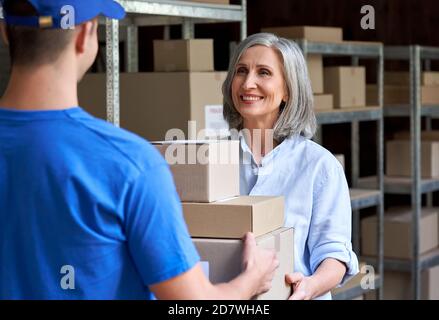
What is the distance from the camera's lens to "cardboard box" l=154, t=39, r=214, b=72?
3.58 m

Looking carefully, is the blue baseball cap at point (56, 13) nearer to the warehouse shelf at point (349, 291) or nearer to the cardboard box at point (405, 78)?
the warehouse shelf at point (349, 291)

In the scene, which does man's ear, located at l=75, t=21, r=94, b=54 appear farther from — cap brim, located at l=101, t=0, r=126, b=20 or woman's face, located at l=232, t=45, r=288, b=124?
woman's face, located at l=232, t=45, r=288, b=124

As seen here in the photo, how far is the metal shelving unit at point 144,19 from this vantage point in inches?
123

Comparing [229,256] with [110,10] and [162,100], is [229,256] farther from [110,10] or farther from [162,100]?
[162,100]

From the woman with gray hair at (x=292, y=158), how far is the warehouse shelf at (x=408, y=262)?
2.73m

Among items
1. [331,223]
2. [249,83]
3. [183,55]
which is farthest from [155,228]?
[183,55]

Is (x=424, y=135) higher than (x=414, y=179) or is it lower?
higher

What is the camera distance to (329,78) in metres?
4.65

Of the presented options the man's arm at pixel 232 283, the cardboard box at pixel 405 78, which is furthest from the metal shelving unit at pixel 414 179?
the man's arm at pixel 232 283

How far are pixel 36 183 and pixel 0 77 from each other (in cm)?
249

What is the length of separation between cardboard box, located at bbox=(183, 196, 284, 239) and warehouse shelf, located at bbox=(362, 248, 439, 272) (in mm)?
3332

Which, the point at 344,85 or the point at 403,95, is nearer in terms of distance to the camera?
the point at 344,85

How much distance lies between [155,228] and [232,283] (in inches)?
10.7
